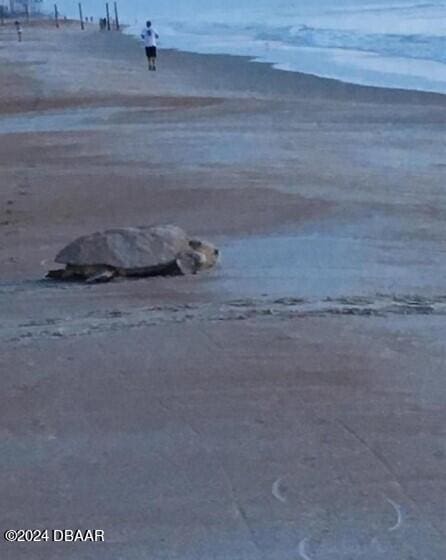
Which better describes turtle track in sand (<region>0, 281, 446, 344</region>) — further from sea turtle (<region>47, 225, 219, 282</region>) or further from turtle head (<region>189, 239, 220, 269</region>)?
turtle head (<region>189, 239, 220, 269</region>)

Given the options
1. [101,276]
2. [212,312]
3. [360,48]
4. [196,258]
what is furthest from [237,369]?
[360,48]

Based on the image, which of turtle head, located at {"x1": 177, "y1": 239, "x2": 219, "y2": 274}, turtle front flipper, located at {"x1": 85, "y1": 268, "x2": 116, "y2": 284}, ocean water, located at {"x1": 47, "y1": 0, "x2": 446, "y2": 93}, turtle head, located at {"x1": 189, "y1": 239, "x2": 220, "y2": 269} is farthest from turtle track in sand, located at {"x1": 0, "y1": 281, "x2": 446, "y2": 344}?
ocean water, located at {"x1": 47, "y1": 0, "x2": 446, "y2": 93}

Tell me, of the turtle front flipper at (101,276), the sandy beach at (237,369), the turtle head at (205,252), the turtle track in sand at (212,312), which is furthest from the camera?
the turtle head at (205,252)

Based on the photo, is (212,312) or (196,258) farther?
(196,258)

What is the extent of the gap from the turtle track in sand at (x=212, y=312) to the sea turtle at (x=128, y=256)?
60cm

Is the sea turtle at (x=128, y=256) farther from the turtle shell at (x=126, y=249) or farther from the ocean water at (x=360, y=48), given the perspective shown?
the ocean water at (x=360, y=48)

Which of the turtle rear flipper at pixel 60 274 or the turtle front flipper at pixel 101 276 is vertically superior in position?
the turtle front flipper at pixel 101 276

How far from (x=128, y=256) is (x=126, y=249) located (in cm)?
6

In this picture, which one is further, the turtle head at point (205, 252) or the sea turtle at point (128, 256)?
the turtle head at point (205, 252)

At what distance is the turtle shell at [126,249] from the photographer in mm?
8531

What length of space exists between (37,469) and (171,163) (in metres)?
10.3

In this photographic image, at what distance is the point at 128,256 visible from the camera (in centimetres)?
854

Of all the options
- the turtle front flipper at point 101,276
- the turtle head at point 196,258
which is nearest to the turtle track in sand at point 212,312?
the turtle front flipper at point 101,276

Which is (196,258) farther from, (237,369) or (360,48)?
(360,48)
